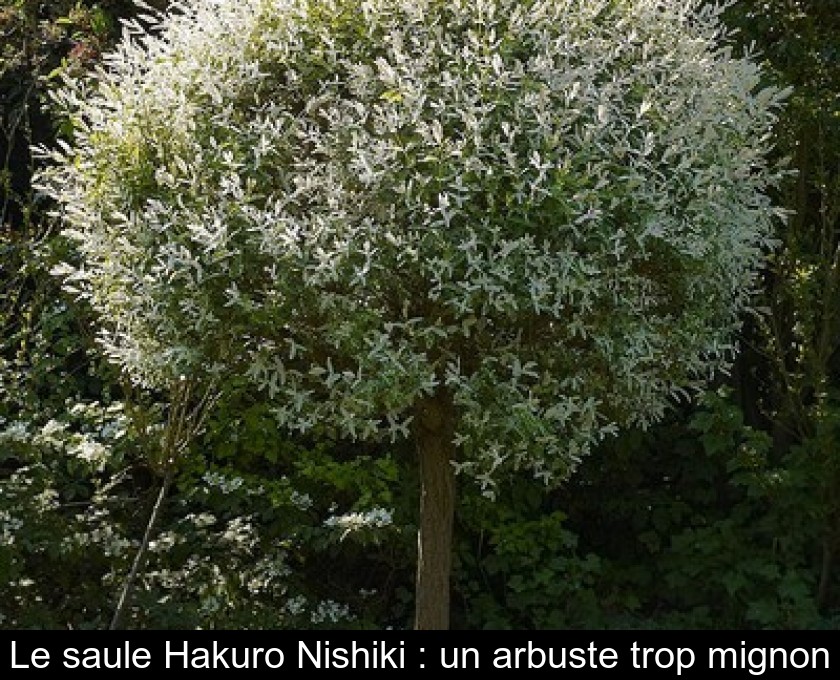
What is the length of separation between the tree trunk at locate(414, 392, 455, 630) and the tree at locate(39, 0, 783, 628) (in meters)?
0.23

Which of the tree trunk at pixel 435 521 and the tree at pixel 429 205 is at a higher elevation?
the tree at pixel 429 205

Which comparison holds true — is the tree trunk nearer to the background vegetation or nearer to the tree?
the tree

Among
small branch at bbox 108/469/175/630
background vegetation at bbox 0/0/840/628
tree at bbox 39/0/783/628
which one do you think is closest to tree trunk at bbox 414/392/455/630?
tree at bbox 39/0/783/628

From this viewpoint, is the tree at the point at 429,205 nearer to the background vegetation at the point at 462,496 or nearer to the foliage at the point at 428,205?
the foliage at the point at 428,205

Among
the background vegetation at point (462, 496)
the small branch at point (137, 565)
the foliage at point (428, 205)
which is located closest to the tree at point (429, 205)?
the foliage at point (428, 205)

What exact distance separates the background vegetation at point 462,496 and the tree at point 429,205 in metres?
1.31

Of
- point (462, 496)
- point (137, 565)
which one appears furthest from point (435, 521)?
point (462, 496)

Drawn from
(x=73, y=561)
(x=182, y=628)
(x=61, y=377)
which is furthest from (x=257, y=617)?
(x=61, y=377)

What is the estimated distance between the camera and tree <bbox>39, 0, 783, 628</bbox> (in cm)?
377

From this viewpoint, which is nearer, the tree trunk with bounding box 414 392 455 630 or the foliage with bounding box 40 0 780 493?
the foliage with bounding box 40 0 780 493

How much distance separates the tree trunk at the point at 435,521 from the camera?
450 centimetres

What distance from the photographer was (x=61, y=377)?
250 inches

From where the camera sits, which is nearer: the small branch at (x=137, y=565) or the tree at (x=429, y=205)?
the tree at (x=429, y=205)
